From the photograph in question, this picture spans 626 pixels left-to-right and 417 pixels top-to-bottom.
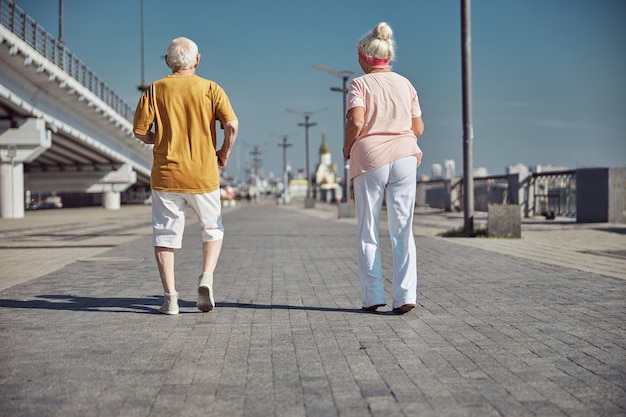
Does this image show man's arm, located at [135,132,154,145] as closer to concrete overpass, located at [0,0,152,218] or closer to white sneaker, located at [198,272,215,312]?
white sneaker, located at [198,272,215,312]

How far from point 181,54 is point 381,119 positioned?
1.51 meters

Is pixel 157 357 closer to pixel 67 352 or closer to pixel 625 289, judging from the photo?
pixel 67 352

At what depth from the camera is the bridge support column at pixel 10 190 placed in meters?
33.7

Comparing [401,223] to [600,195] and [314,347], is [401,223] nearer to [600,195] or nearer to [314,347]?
[314,347]

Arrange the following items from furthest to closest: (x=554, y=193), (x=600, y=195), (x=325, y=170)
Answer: (x=325, y=170) < (x=554, y=193) < (x=600, y=195)

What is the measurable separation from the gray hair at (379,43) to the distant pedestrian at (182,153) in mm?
1092

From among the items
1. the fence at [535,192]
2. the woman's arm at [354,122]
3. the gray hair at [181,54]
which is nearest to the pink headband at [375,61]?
the woman's arm at [354,122]

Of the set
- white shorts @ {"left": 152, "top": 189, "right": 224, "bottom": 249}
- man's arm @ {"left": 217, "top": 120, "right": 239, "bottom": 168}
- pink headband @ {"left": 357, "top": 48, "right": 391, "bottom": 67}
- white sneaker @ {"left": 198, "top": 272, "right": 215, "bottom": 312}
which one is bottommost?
white sneaker @ {"left": 198, "top": 272, "right": 215, "bottom": 312}

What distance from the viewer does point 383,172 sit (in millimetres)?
5559

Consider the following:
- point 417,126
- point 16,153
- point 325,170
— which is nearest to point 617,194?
point 417,126

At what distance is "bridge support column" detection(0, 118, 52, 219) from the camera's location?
32.4 m

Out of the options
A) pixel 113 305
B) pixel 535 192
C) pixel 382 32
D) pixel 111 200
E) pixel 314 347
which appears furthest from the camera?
pixel 111 200

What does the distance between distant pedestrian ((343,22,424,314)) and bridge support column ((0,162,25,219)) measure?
3092 cm

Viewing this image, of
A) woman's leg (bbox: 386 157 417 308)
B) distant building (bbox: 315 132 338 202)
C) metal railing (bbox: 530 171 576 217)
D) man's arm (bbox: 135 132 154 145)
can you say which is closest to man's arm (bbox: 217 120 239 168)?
man's arm (bbox: 135 132 154 145)
